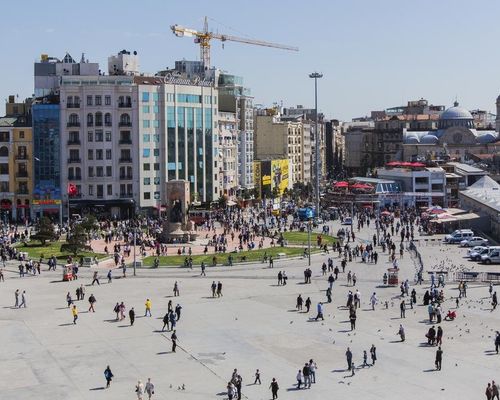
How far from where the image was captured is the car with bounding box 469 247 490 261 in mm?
68213

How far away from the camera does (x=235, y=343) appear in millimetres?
41625

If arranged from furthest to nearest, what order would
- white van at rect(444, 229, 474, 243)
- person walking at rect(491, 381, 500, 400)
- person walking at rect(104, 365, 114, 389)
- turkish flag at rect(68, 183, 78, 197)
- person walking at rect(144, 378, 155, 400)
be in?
1. turkish flag at rect(68, 183, 78, 197)
2. white van at rect(444, 229, 474, 243)
3. person walking at rect(104, 365, 114, 389)
4. person walking at rect(144, 378, 155, 400)
5. person walking at rect(491, 381, 500, 400)

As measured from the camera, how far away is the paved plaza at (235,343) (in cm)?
3466

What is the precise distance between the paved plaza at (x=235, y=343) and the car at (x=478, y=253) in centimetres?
963

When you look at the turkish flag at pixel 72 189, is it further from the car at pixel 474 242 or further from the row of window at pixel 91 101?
the car at pixel 474 242

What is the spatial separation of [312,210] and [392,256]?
36.7 m

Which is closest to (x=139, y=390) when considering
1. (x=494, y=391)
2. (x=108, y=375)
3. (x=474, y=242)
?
(x=108, y=375)

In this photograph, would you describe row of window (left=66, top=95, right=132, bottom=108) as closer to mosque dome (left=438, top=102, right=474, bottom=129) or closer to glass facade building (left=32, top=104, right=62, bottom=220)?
glass facade building (left=32, top=104, right=62, bottom=220)

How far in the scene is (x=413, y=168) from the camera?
122 metres

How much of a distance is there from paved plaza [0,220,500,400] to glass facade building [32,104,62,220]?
43.9 m

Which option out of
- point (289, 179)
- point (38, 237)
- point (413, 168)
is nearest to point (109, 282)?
point (38, 237)

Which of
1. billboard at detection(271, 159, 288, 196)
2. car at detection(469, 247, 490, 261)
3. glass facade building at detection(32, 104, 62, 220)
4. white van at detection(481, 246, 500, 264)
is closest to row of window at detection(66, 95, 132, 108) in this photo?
glass facade building at detection(32, 104, 62, 220)

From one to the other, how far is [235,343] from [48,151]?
6760 cm

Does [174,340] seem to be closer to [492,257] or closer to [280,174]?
[492,257]
